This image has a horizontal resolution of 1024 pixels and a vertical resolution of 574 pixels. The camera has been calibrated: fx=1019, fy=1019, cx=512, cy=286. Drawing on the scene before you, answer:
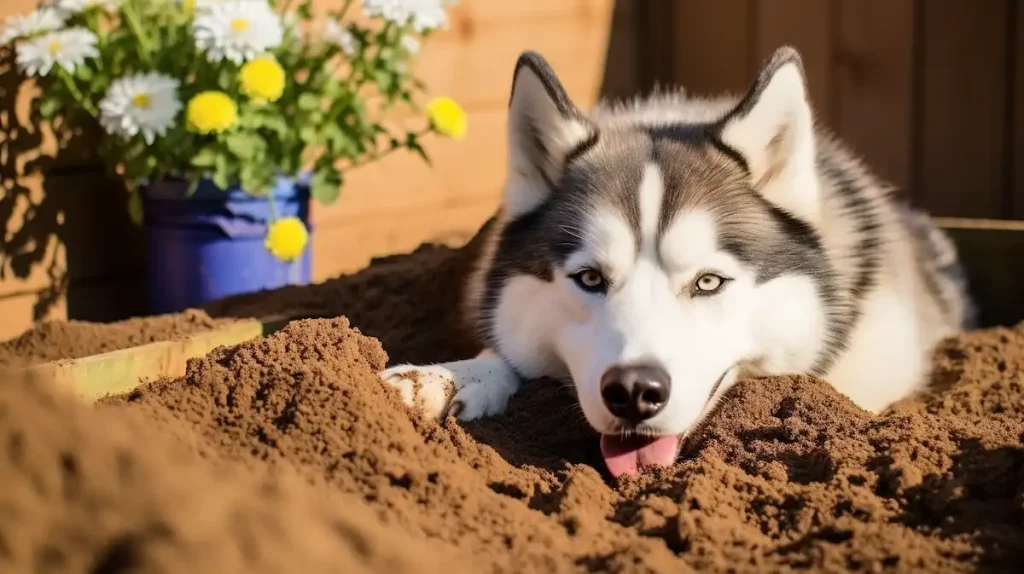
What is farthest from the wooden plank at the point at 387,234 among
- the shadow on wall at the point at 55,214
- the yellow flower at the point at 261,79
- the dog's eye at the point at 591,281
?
the dog's eye at the point at 591,281

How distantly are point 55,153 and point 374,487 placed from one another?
2.21 meters

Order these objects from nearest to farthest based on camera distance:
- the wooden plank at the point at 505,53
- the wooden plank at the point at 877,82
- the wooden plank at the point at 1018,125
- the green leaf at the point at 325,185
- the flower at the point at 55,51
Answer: the flower at the point at 55,51
the green leaf at the point at 325,185
the wooden plank at the point at 1018,125
the wooden plank at the point at 505,53
the wooden plank at the point at 877,82

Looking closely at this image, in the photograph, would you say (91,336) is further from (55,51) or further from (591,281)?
(591,281)

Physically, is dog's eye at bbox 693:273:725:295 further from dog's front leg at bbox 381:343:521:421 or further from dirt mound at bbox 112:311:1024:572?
dog's front leg at bbox 381:343:521:421

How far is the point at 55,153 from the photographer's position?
135 inches

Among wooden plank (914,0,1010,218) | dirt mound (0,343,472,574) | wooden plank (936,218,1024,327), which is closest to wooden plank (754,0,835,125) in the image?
wooden plank (914,0,1010,218)

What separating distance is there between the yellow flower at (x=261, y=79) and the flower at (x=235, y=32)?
4 centimetres

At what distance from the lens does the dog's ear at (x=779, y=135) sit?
2.47 metres

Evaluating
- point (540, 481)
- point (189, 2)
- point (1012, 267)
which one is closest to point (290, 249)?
point (189, 2)

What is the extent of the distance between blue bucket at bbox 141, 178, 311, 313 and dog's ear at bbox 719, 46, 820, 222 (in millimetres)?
1646

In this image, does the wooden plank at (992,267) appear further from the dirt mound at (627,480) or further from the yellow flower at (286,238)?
the yellow flower at (286,238)

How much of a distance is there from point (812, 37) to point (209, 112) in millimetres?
3098

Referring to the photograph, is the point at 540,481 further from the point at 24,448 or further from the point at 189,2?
the point at 189,2

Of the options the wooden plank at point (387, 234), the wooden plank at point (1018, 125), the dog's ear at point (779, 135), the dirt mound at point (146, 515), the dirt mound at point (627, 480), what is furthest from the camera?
the wooden plank at point (1018, 125)
